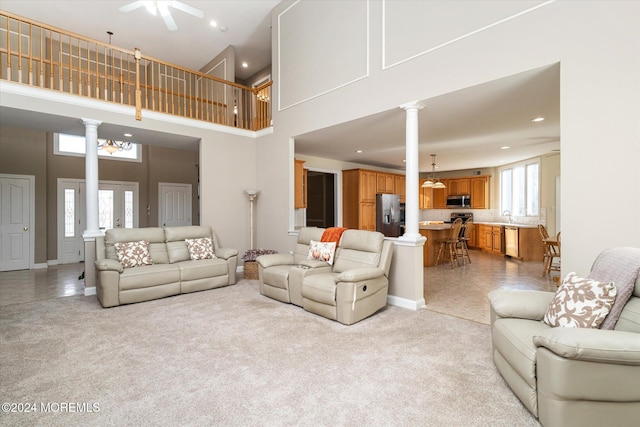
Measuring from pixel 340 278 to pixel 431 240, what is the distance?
13.9 ft

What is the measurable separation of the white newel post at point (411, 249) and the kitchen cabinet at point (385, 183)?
4.54 meters

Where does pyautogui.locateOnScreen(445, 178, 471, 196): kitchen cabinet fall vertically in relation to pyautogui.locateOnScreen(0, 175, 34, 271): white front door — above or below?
above

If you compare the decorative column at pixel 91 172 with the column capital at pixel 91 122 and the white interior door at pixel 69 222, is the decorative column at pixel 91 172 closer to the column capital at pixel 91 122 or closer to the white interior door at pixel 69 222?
the column capital at pixel 91 122

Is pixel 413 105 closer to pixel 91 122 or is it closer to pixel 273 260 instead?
pixel 273 260

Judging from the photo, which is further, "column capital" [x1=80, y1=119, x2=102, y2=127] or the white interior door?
the white interior door

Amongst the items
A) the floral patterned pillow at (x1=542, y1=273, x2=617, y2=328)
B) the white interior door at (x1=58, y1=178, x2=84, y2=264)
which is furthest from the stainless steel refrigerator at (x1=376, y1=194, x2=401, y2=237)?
the white interior door at (x1=58, y1=178, x2=84, y2=264)

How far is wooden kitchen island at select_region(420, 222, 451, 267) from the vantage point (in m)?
6.87

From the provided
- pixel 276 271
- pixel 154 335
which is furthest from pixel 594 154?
pixel 154 335

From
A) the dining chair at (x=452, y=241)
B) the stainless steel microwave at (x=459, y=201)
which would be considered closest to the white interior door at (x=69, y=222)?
the dining chair at (x=452, y=241)

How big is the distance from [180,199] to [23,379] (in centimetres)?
745

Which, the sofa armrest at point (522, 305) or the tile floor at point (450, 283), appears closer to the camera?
the sofa armrest at point (522, 305)

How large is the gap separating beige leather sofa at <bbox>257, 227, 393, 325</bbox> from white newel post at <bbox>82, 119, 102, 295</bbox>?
2635 mm

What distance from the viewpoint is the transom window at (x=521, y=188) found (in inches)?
316

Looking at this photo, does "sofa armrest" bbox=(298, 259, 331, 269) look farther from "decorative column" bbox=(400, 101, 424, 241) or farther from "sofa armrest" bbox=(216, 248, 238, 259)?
"sofa armrest" bbox=(216, 248, 238, 259)
